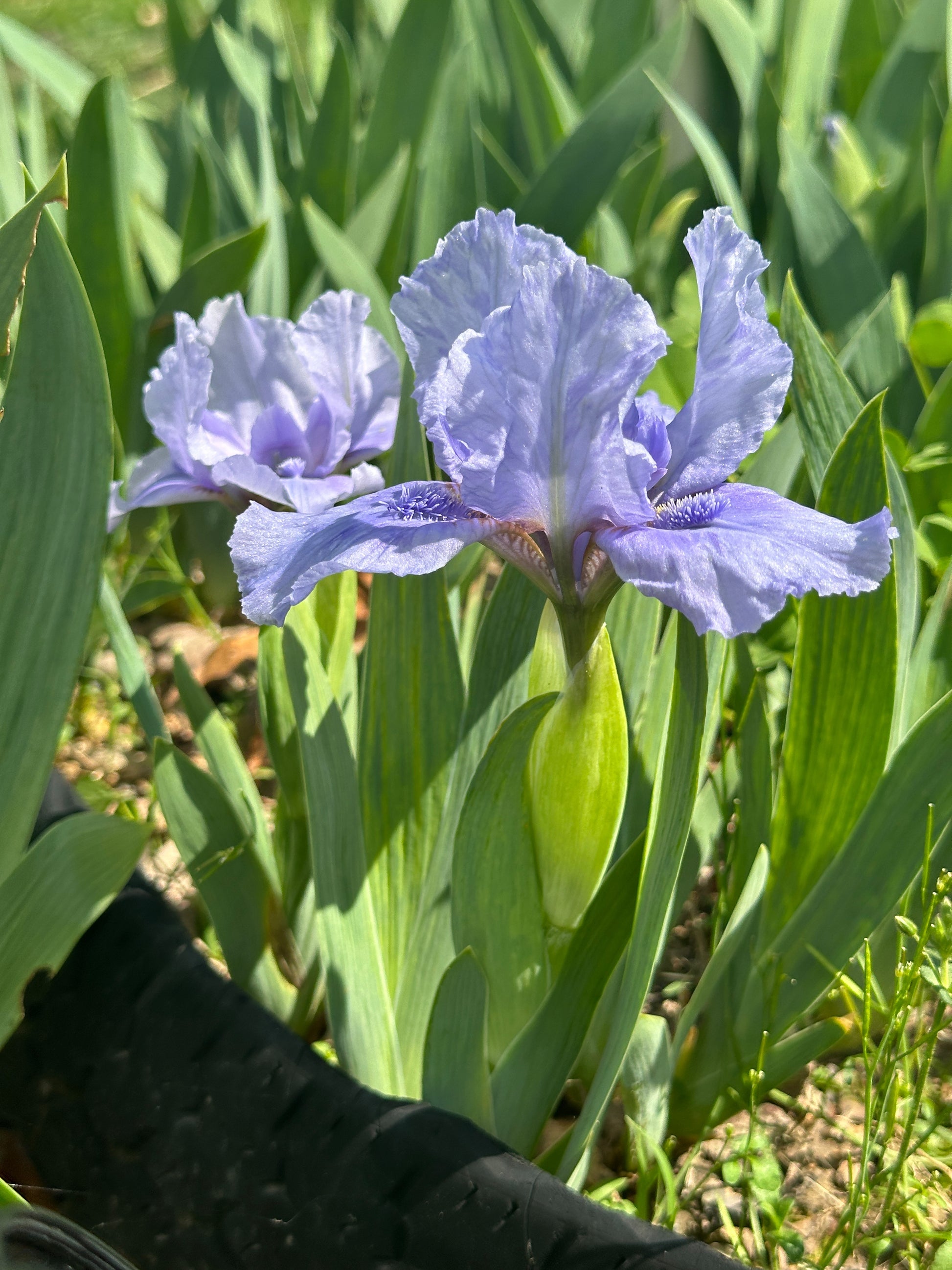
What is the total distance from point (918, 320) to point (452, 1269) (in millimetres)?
957

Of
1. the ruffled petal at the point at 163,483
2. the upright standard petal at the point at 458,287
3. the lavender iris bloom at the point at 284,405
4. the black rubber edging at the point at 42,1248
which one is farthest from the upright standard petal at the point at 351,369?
the black rubber edging at the point at 42,1248

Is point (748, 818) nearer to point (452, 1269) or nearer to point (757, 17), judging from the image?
point (452, 1269)

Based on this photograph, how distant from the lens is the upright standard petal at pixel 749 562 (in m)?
0.53

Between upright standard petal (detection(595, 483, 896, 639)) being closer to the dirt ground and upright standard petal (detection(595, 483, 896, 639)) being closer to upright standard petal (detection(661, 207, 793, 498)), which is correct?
upright standard petal (detection(661, 207, 793, 498))

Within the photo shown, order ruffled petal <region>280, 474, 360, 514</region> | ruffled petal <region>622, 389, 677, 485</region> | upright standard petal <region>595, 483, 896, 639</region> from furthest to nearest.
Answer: ruffled petal <region>280, 474, 360, 514</region>
ruffled petal <region>622, 389, 677, 485</region>
upright standard petal <region>595, 483, 896, 639</region>

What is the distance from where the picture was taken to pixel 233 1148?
731mm

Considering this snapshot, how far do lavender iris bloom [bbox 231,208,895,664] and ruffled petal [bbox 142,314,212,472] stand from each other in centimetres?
22

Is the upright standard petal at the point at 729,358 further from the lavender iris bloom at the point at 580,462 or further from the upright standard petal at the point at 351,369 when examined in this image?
the upright standard petal at the point at 351,369

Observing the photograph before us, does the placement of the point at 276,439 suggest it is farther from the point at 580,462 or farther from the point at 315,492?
the point at 580,462

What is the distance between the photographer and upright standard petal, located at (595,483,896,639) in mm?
530

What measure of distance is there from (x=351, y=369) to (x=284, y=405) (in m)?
0.06

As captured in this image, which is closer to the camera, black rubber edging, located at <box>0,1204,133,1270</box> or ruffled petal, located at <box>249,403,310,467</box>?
black rubber edging, located at <box>0,1204,133,1270</box>

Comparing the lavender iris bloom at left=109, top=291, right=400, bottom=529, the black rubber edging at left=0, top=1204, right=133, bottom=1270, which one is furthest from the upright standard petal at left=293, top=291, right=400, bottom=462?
the black rubber edging at left=0, top=1204, right=133, bottom=1270

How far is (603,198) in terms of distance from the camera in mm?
1428
